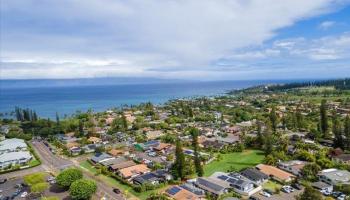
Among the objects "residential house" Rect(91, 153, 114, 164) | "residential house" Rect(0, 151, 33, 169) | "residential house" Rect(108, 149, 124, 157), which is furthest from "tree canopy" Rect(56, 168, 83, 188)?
"residential house" Rect(0, 151, 33, 169)

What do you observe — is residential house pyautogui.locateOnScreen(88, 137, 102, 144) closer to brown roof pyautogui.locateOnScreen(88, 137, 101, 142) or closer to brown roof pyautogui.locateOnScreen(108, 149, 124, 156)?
brown roof pyautogui.locateOnScreen(88, 137, 101, 142)

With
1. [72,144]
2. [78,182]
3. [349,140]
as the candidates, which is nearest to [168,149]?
[72,144]

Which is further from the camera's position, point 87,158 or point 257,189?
point 87,158

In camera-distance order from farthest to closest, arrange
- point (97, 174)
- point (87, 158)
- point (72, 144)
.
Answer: point (72, 144) < point (87, 158) < point (97, 174)

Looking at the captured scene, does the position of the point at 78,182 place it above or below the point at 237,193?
above

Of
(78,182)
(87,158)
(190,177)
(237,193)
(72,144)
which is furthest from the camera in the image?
(72,144)

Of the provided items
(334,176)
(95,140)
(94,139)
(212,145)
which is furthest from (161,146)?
(334,176)

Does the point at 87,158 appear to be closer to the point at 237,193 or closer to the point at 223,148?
the point at 223,148
